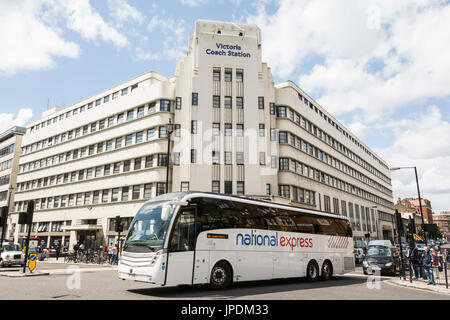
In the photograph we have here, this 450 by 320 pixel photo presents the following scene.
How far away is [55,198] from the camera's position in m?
47.7

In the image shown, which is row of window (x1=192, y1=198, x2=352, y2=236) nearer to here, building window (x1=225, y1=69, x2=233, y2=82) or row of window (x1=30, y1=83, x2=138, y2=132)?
building window (x1=225, y1=69, x2=233, y2=82)

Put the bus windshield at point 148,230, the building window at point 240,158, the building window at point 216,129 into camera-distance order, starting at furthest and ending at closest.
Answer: the building window at point 216,129 → the building window at point 240,158 → the bus windshield at point 148,230

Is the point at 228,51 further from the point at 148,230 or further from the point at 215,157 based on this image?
the point at 148,230

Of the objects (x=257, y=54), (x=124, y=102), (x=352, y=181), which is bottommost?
(x=352, y=181)

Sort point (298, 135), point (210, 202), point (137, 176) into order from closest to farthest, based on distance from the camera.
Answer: point (210, 202) → point (137, 176) → point (298, 135)

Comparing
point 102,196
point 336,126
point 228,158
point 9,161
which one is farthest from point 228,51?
point 9,161

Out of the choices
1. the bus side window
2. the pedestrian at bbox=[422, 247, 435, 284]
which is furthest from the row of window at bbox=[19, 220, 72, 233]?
the pedestrian at bbox=[422, 247, 435, 284]

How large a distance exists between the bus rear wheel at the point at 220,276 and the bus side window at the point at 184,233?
1.32m

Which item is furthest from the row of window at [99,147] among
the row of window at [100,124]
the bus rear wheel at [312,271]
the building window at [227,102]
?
the bus rear wheel at [312,271]

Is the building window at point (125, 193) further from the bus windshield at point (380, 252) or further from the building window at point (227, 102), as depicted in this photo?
the bus windshield at point (380, 252)

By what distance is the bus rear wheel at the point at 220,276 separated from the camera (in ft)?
37.4

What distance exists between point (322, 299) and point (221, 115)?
1051 inches
